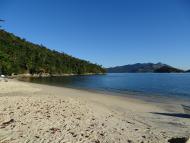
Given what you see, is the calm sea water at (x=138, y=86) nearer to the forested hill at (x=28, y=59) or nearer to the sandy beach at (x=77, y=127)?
the sandy beach at (x=77, y=127)

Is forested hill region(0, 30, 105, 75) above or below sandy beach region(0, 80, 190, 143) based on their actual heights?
above

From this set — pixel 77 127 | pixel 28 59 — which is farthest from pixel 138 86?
pixel 28 59

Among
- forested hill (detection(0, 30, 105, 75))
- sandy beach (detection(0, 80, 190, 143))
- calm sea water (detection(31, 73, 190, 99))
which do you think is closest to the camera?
sandy beach (detection(0, 80, 190, 143))

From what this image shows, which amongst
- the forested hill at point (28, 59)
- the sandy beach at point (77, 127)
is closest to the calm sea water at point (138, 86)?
the sandy beach at point (77, 127)

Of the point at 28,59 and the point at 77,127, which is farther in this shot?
the point at 28,59

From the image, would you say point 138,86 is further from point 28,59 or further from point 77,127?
point 28,59

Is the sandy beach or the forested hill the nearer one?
the sandy beach

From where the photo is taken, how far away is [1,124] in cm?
1261

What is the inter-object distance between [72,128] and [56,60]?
169m

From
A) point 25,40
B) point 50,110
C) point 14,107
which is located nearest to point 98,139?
point 50,110

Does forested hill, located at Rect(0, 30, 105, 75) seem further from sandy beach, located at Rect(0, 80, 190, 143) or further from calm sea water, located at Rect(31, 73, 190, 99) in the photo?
sandy beach, located at Rect(0, 80, 190, 143)

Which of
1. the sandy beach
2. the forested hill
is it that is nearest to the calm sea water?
the sandy beach

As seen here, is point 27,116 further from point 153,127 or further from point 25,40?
point 25,40

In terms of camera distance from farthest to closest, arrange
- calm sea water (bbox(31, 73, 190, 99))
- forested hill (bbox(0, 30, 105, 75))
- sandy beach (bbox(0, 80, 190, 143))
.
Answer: forested hill (bbox(0, 30, 105, 75)), calm sea water (bbox(31, 73, 190, 99)), sandy beach (bbox(0, 80, 190, 143))
